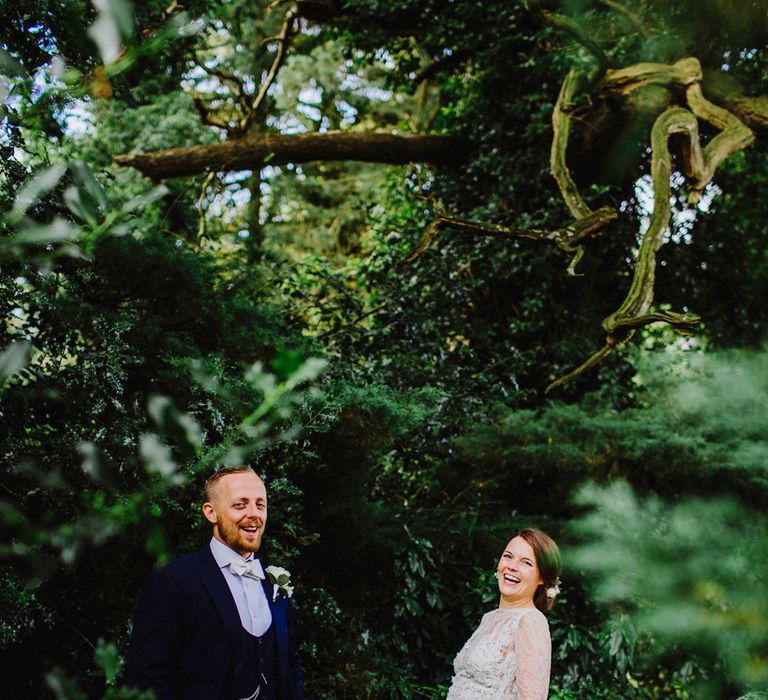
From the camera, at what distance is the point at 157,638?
2.20 m

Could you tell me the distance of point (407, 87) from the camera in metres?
9.51

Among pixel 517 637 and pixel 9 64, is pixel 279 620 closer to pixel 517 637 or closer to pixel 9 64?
pixel 517 637

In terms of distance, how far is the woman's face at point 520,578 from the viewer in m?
2.81

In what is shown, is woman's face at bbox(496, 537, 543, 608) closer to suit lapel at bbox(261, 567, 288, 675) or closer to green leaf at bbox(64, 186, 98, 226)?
suit lapel at bbox(261, 567, 288, 675)

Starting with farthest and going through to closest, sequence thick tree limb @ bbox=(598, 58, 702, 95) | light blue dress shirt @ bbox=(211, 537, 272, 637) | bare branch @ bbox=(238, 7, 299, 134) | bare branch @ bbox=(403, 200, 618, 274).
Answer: bare branch @ bbox=(238, 7, 299, 134)
thick tree limb @ bbox=(598, 58, 702, 95)
bare branch @ bbox=(403, 200, 618, 274)
light blue dress shirt @ bbox=(211, 537, 272, 637)

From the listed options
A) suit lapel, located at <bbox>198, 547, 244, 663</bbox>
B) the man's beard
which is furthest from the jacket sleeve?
the man's beard

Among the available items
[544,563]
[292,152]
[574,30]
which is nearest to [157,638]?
[544,563]

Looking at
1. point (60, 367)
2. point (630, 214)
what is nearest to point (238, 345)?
point (60, 367)

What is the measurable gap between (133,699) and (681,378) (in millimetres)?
6702

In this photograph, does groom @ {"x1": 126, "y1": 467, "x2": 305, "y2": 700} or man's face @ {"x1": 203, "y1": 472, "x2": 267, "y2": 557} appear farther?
man's face @ {"x1": 203, "y1": 472, "x2": 267, "y2": 557}

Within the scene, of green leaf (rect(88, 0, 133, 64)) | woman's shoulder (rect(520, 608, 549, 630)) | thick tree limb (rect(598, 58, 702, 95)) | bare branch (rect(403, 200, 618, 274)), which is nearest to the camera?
green leaf (rect(88, 0, 133, 64))

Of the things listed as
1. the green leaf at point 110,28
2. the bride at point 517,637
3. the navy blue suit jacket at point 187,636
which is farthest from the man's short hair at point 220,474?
the green leaf at point 110,28

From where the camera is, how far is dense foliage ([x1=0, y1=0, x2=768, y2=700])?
2.21 m

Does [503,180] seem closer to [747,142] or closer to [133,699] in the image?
[747,142]
